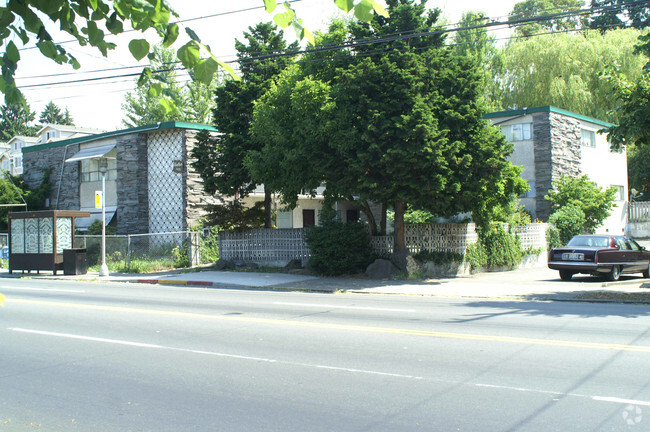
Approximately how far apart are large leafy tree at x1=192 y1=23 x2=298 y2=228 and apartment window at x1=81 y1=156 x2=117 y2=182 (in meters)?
9.37

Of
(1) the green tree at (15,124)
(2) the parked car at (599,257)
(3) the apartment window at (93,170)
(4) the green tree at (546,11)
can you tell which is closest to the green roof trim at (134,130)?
(3) the apartment window at (93,170)

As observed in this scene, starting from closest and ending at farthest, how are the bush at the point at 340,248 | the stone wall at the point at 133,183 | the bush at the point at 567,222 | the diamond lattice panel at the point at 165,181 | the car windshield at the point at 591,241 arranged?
the car windshield at the point at 591,241, the bush at the point at 340,248, the bush at the point at 567,222, the diamond lattice panel at the point at 165,181, the stone wall at the point at 133,183

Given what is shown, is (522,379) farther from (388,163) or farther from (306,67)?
(306,67)

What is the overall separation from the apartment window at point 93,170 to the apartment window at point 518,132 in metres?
21.6

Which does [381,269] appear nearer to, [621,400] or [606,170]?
[621,400]

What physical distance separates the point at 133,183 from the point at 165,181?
2364 millimetres

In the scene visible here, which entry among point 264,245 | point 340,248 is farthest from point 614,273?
point 264,245

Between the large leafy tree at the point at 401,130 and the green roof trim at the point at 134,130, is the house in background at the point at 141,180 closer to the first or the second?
the green roof trim at the point at 134,130

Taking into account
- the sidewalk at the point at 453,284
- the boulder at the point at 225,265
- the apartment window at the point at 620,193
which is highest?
the apartment window at the point at 620,193

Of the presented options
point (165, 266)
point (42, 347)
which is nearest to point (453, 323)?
point (42, 347)

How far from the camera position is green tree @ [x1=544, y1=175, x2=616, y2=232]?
29.3 metres

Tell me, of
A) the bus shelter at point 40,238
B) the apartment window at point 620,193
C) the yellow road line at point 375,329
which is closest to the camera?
the yellow road line at point 375,329

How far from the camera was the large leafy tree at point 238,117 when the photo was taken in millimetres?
23922

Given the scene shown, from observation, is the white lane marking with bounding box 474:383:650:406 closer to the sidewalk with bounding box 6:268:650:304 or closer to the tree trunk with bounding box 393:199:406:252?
the sidewalk with bounding box 6:268:650:304
